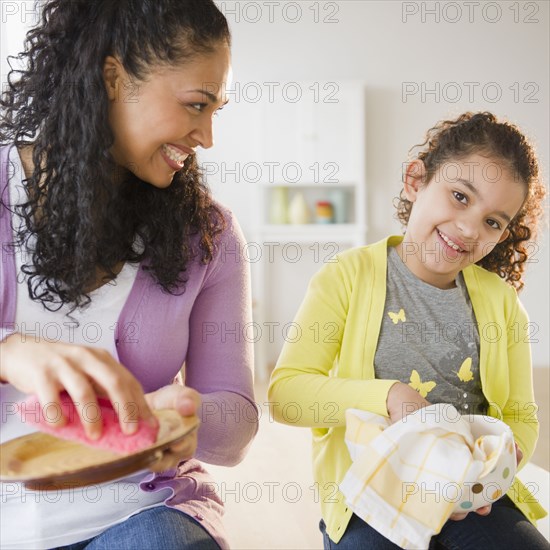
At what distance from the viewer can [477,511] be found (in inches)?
44.9

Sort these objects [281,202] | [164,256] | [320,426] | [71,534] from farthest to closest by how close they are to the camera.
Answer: [281,202] → [320,426] → [164,256] → [71,534]

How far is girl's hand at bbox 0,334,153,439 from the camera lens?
0.81 metres

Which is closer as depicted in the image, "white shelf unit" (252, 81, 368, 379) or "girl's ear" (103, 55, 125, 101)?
"girl's ear" (103, 55, 125, 101)

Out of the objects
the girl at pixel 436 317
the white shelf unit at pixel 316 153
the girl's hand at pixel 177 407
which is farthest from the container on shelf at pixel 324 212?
the girl's hand at pixel 177 407

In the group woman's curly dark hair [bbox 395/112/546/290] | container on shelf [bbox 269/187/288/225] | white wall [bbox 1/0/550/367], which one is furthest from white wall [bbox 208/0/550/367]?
woman's curly dark hair [bbox 395/112/546/290]

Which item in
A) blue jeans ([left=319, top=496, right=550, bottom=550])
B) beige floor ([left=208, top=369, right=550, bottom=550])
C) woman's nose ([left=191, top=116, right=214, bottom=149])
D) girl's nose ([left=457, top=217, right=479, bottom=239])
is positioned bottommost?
beige floor ([left=208, top=369, right=550, bottom=550])

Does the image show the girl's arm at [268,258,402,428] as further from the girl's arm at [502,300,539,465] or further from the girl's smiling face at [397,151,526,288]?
the girl's arm at [502,300,539,465]

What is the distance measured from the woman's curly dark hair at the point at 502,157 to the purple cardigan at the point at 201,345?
440 mm

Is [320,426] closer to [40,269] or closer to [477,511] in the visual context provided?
[477,511]

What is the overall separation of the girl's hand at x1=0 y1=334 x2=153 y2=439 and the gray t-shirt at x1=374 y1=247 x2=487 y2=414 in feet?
2.04

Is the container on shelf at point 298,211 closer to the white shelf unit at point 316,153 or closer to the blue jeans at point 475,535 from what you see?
the white shelf unit at point 316,153

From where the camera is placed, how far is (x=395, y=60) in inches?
167

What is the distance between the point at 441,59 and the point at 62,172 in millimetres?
3548

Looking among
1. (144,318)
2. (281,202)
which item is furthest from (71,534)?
(281,202)
